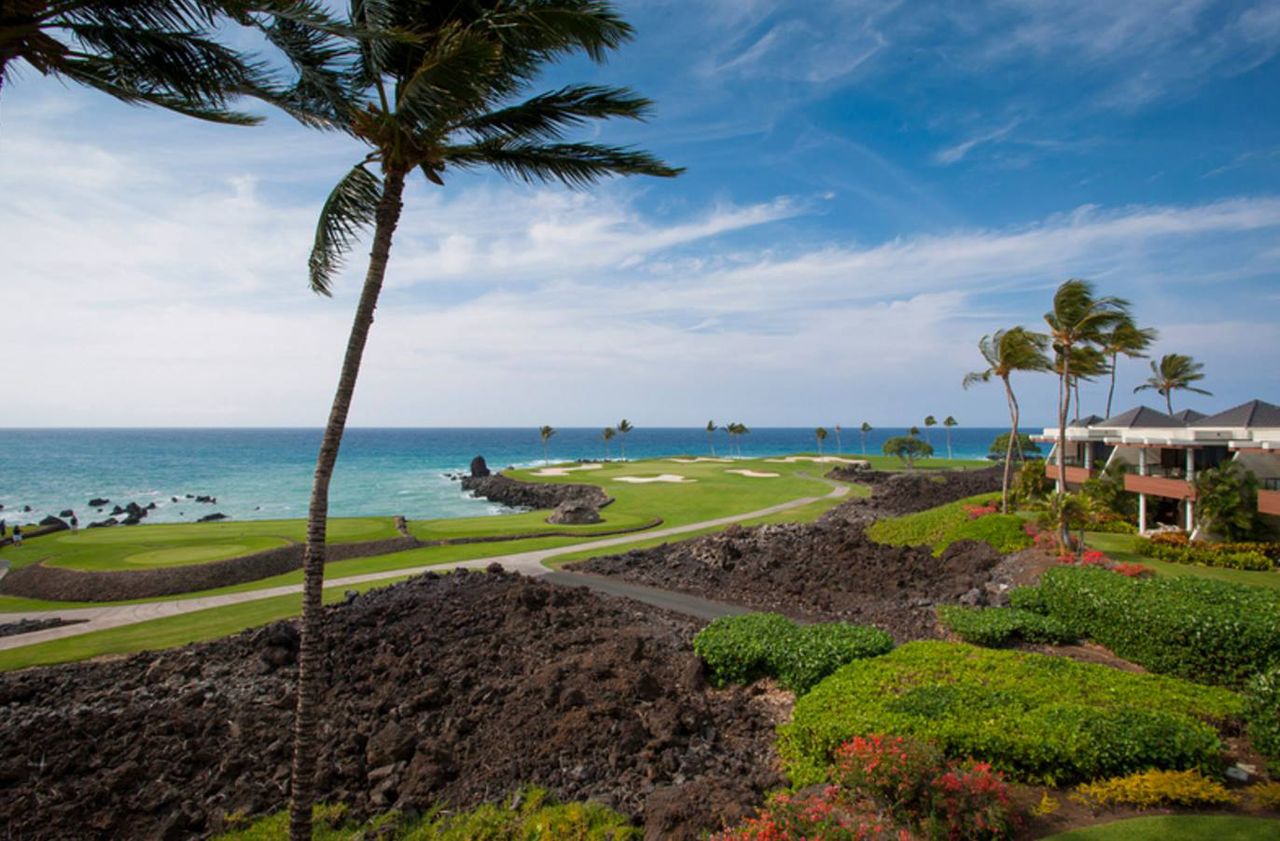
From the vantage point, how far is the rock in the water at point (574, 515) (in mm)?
35625

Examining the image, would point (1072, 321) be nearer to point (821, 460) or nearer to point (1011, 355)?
point (1011, 355)

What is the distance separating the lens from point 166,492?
72.7 metres

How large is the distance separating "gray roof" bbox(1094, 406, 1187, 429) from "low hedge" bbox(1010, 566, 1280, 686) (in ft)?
68.5

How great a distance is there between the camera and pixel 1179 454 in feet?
94.2

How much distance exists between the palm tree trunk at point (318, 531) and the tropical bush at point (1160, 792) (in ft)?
30.5

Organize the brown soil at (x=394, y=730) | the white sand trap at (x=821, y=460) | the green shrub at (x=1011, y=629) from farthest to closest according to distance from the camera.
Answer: the white sand trap at (x=821, y=460)
the green shrub at (x=1011, y=629)
the brown soil at (x=394, y=730)

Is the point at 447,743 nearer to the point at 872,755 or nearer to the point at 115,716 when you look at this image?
the point at 115,716

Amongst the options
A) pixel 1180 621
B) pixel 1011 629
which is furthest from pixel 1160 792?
pixel 1011 629

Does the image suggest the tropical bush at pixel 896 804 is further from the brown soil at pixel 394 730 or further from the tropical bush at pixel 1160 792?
the brown soil at pixel 394 730

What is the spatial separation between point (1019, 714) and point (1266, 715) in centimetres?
313

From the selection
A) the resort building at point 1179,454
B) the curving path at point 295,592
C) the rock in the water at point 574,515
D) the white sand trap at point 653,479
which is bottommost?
the curving path at point 295,592

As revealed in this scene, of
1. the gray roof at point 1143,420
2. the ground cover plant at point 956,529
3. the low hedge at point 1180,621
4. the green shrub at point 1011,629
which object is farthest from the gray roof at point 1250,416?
the green shrub at point 1011,629

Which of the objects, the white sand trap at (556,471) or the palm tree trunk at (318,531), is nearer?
the palm tree trunk at (318,531)

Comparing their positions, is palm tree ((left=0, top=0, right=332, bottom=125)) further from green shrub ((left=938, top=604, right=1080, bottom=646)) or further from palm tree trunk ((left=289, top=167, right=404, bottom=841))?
green shrub ((left=938, top=604, right=1080, bottom=646))
